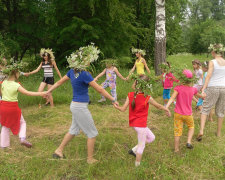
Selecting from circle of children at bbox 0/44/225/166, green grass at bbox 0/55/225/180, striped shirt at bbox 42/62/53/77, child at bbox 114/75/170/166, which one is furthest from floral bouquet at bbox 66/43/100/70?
striped shirt at bbox 42/62/53/77

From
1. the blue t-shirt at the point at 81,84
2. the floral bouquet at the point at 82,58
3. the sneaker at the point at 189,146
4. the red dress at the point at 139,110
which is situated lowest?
the sneaker at the point at 189,146

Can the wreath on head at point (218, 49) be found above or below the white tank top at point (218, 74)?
above

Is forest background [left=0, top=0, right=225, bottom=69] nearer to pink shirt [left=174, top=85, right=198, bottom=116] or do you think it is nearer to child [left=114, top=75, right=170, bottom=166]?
pink shirt [left=174, top=85, right=198, bottom=116]

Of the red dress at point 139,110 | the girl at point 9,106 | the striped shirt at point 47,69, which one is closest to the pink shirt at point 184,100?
the red dress at point 139,110

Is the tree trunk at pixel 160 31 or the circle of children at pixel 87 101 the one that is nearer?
the circle of children at pixel 87 101

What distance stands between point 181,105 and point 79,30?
32.7 feet

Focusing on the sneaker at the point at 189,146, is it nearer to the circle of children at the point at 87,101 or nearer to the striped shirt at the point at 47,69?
the circle of children at the point at 87,101

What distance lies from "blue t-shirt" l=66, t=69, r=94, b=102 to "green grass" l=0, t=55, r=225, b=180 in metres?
1.20

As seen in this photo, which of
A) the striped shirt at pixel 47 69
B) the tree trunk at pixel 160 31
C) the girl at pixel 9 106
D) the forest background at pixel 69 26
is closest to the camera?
the girl at pixel 9 106

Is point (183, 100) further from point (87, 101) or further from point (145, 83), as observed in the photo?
point (87, 101)

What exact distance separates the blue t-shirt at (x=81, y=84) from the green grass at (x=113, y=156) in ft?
3.93

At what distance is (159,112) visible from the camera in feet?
23.9

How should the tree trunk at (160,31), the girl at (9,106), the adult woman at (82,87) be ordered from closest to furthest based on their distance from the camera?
the adult woman at (82,87) → the girl at (9,106) → the tree trunk at (160,31)

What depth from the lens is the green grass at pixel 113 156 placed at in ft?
12.0
